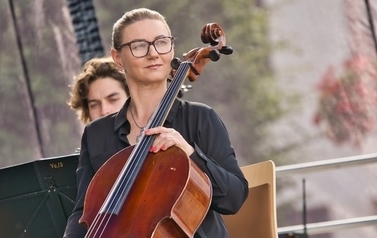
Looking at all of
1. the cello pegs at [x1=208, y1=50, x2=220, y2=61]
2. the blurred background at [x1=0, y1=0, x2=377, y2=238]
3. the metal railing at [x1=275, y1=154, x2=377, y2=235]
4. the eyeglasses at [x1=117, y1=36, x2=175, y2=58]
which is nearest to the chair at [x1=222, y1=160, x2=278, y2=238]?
the cello pegs at [x1=208, y1=50, x2=220, y2=61]

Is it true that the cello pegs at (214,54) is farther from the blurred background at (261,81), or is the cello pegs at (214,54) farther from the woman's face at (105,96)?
the blurred background at (261,81)

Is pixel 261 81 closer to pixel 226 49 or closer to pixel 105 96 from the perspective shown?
pixel 105 96

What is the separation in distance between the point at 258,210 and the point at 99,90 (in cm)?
106

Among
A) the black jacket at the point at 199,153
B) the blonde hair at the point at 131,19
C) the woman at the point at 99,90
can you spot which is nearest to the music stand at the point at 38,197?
the black jacket at the point at 199,153

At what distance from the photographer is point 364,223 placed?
13.3ft

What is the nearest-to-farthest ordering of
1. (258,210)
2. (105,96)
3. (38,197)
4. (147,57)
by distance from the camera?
(147,57)
(38,197)
(258,210)
(105,96)

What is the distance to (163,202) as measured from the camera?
→ 237cm

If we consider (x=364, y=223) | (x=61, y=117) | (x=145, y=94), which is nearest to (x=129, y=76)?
(x=145, y=94)

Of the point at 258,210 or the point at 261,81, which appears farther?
the point at 261,81

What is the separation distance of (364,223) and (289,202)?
3.63m

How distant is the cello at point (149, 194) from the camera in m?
2.35

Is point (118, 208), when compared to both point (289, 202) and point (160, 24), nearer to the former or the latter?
point (160, 24)

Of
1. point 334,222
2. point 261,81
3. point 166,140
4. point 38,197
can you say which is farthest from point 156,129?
point 261,81

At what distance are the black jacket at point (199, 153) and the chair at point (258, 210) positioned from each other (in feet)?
1.19
